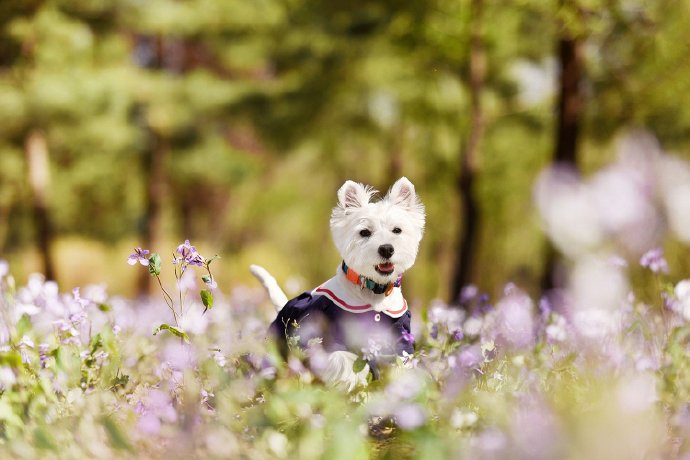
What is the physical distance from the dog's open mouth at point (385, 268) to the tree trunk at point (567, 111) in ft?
20.1

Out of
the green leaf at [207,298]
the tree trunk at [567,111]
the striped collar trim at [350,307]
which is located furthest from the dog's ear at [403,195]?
the tree trunk at [567,111]

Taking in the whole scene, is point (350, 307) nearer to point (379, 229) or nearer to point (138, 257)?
point (379, 229)

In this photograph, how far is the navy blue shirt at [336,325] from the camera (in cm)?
290

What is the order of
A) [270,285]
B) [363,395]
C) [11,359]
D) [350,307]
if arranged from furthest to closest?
[270,285] < [350,307] < [363,395] < [11,359]

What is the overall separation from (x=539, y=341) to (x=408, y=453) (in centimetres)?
125

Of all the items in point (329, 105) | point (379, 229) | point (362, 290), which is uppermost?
point (329, 105)

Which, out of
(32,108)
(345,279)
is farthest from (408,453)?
(32,108)

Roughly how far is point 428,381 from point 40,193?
40.2 ft

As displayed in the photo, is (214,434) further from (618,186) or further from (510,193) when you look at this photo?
(510,193)

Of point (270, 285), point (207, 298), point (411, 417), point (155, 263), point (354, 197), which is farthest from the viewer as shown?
point (270, 285)

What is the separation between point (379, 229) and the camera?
2.99 meters

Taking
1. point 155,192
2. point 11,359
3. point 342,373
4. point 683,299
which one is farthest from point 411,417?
point 155,192

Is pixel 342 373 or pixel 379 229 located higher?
pixel 379 229

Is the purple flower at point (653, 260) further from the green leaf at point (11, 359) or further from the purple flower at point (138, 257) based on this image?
the green leaf at point (11, 359)
